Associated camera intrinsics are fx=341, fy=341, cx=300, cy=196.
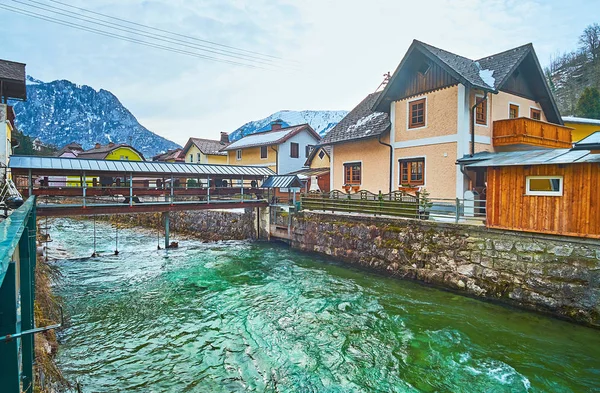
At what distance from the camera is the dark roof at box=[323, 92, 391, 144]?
2016 cm

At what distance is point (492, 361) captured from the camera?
7473mm

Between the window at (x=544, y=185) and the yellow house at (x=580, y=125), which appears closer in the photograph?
the window at (x=544, y=185)

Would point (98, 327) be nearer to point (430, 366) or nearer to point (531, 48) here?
point (430, 366)

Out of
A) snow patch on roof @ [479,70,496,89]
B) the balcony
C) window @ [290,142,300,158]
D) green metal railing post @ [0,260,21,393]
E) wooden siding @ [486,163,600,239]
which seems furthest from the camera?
window @ [290,142,300,158]

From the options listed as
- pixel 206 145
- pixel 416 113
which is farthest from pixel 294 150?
pixel 416 113

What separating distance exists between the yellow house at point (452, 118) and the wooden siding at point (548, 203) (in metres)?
4.42

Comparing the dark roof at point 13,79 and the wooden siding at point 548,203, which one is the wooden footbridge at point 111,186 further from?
the wooden siding at point 548,203

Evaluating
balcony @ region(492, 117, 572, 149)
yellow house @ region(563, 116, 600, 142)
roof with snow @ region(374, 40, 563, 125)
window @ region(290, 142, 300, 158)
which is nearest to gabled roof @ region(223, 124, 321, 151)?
window @ region(290, 142, 300, 158)

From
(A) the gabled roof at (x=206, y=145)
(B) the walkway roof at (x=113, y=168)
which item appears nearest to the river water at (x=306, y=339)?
(B) the walkway roof at (x=113, y=168)

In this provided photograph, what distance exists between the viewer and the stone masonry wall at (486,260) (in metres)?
9.34

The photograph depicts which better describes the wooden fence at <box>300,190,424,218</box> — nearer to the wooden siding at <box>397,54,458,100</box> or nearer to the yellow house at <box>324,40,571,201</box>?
the yellow house at <box>324,40,571,201</box>

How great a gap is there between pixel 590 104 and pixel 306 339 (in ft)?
122

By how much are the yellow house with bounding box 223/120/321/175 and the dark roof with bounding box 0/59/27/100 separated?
1958 cm

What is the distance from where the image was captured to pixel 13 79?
14102 millimetres
